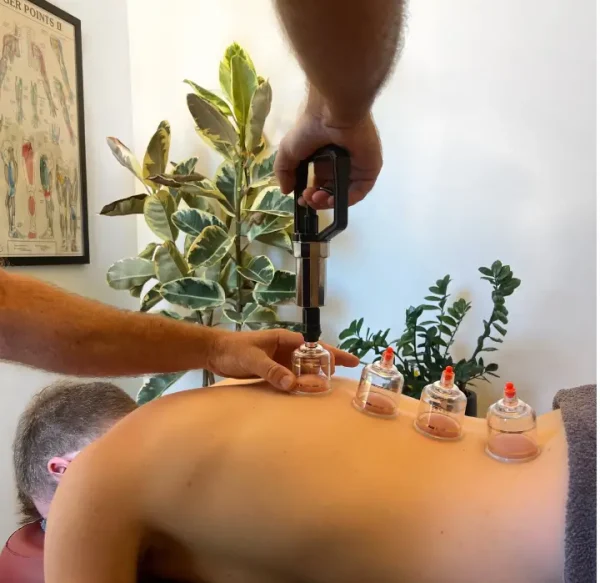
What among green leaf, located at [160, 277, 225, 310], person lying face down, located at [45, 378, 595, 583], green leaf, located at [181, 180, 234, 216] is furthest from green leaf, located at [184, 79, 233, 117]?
person lying face down, located at [45, 378, 595, 583]

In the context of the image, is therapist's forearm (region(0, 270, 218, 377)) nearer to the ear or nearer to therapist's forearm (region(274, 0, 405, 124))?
therapist's forearm (region(274, 0, 405, 124))

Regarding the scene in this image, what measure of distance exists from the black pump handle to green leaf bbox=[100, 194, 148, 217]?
105cm

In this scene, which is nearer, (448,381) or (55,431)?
(448,381)

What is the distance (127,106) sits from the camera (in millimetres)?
1992

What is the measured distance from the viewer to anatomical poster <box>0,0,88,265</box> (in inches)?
59.6

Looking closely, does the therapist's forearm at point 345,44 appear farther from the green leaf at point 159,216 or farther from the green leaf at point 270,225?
the green leaf at point 159,216

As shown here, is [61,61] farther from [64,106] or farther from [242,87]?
[242,87]

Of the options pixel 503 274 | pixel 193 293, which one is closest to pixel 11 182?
pixel 193 293

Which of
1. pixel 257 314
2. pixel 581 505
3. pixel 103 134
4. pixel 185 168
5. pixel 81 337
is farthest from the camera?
pixel 103 134

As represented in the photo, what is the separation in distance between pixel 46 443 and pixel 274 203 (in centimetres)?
88

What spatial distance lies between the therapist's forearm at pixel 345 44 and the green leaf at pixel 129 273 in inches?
43.0

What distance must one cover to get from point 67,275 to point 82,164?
39 cm

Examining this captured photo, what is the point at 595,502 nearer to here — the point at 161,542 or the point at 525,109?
the point at 161,542

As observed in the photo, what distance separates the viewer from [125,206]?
1616mm
